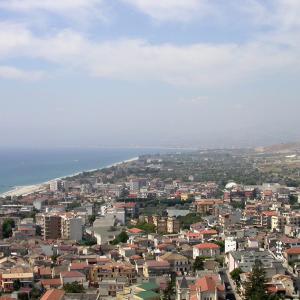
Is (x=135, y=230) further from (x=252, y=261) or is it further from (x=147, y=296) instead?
(x=147, y=296)

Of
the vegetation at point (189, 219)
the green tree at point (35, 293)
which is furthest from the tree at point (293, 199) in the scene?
the green tree at point (35, 293)

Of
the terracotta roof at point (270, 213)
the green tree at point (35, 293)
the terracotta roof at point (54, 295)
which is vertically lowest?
the green tree at point (35, 293)

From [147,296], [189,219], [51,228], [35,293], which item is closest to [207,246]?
[147,296]

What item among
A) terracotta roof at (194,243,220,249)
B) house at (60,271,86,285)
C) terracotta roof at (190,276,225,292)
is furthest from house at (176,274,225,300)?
terracotta roof at (194,243,220,249)

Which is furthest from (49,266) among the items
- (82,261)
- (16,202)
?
(16,202)

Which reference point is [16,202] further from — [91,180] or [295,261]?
[295,261]

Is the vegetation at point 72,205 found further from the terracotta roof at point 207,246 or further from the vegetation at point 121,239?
the terracotta roof at point 207,246
